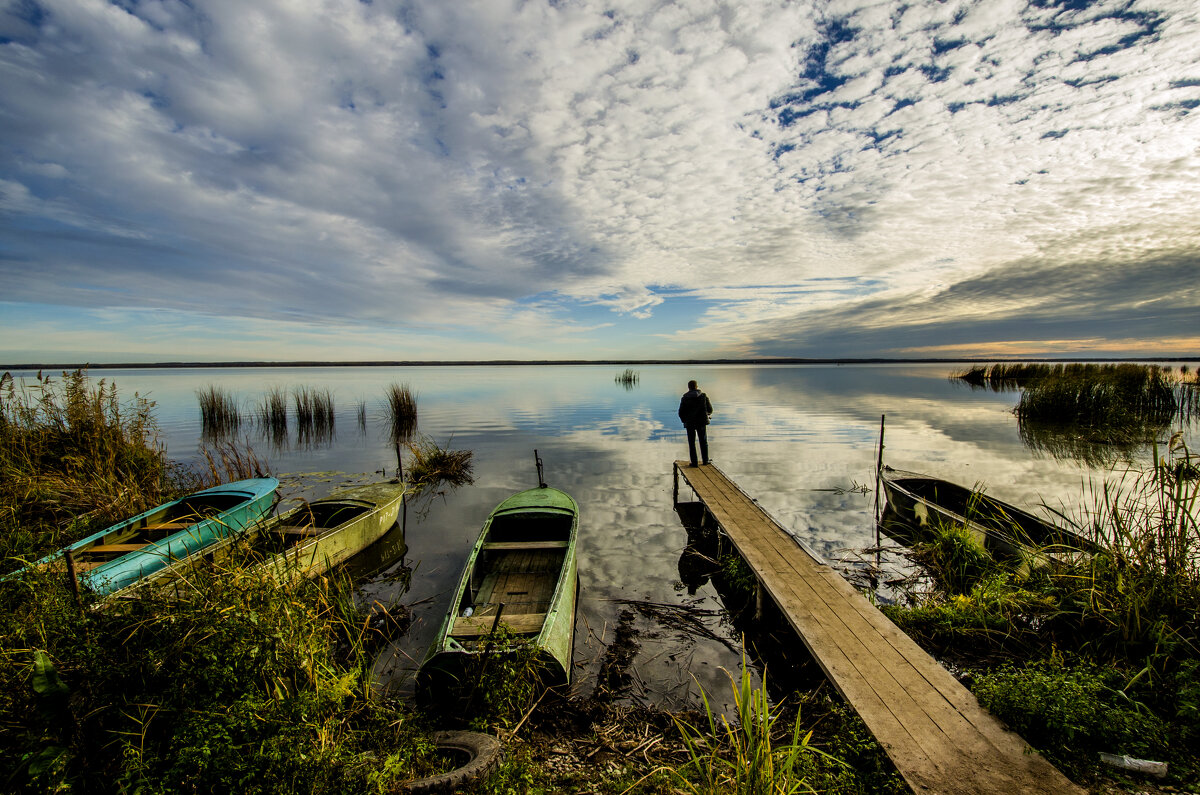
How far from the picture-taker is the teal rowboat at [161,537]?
6027mm

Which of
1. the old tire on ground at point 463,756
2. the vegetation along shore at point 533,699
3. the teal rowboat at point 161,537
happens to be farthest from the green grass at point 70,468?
the old tire on ground at point 463,756

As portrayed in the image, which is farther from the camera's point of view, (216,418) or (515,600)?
(216,418)

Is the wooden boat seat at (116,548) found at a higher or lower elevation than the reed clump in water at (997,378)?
lower

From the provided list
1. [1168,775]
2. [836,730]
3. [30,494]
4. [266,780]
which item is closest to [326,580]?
[266,780]

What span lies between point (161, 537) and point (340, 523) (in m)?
2.87

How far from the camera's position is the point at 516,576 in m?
7.47

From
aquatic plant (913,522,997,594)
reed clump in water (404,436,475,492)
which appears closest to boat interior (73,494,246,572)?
reed clump in water (404,436,475,492)

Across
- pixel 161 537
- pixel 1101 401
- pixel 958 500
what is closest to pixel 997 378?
pixel 1101 401

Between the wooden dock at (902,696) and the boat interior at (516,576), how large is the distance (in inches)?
122

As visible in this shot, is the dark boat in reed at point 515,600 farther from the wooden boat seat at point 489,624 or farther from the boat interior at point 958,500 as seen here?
the boat interior at point 958,500

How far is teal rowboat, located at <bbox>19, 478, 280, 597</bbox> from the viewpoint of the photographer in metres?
6.03

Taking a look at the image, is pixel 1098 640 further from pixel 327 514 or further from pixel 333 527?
pixel 327 514

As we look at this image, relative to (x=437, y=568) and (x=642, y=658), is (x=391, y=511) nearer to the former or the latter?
(x=437, y=568)

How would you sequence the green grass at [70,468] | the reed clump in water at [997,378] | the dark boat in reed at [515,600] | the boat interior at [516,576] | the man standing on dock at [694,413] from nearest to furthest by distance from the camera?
the dark boat in reed at [515,600], the boat interior at [516,576], the green grass at [70,468], the man standing on dock at [694,413], the reed clump in water at [997,378]
